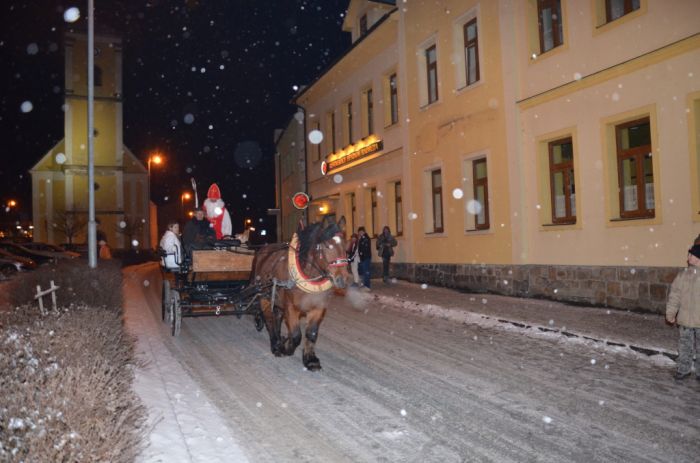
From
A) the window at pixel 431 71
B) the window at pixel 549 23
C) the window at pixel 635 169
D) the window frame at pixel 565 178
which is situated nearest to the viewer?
the window at pixel 635 169

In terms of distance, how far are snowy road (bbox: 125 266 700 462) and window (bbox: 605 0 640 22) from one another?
7439 mm

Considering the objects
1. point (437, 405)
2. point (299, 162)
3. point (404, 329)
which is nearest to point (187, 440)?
point (437, 405)

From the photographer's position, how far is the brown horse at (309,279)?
7125 mm

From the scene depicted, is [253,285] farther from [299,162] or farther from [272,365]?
[299,162]

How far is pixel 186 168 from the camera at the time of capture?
86.3 metres

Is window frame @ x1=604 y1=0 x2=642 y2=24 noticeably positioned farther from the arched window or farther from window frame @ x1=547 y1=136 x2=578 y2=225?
the arched window

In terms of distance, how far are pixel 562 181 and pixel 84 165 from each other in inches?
1795

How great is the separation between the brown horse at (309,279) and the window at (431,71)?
1234 cm

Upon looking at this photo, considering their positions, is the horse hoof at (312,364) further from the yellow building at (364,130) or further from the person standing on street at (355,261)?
the yellow building at (364,130)

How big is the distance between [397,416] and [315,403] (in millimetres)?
954

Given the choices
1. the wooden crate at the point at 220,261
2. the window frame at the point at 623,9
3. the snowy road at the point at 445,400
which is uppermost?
the window frame at the point at 623,9

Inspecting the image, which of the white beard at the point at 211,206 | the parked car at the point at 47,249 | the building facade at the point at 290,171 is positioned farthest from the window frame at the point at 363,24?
the parked car at the point at 47,249

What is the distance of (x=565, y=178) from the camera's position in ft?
44.3

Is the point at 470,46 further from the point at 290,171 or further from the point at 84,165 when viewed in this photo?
the point at 84,165
